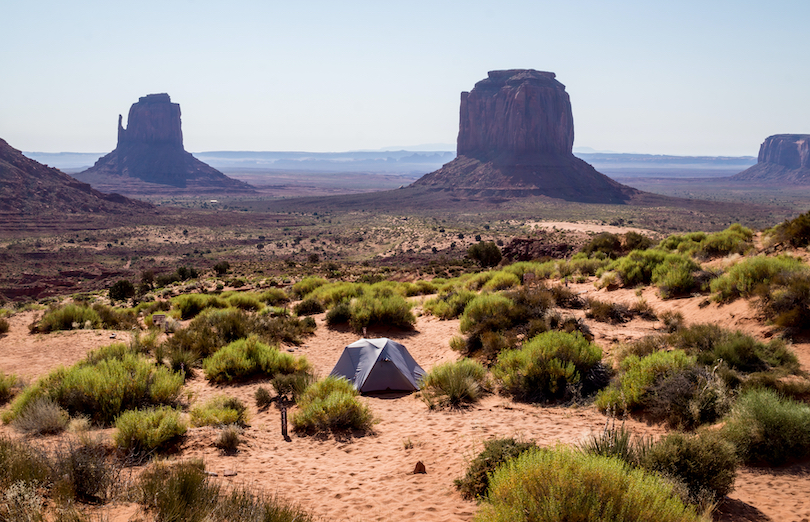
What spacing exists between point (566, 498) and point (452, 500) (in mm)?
2388

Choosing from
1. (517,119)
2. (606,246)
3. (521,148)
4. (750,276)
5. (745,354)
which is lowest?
(745,354)

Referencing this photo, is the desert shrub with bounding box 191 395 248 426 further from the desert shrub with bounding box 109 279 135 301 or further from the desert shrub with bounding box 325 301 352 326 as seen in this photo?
the desert shrub with bounding box 109 279 135 301

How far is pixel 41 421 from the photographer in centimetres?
753

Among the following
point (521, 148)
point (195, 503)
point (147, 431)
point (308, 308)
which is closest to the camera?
point (195, 503)

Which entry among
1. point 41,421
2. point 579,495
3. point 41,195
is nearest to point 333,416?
point 41,421

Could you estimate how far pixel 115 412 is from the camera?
327 inches

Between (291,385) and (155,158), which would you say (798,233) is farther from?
(155,158)

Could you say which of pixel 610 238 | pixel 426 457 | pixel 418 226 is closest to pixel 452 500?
pixel 426 457

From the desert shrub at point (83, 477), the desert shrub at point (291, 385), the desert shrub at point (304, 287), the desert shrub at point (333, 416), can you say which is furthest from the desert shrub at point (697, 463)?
the desert shrub at point (304, 287)

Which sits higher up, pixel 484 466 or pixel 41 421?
pixel 484 466

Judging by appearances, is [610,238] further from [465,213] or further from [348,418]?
[465,213]

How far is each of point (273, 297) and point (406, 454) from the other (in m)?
16.4

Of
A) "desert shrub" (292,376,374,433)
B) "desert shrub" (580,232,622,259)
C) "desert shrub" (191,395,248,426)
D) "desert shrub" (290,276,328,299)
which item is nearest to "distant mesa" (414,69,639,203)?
"desert shrub" (580,232,622,259)

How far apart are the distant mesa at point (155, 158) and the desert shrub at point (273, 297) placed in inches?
6125
